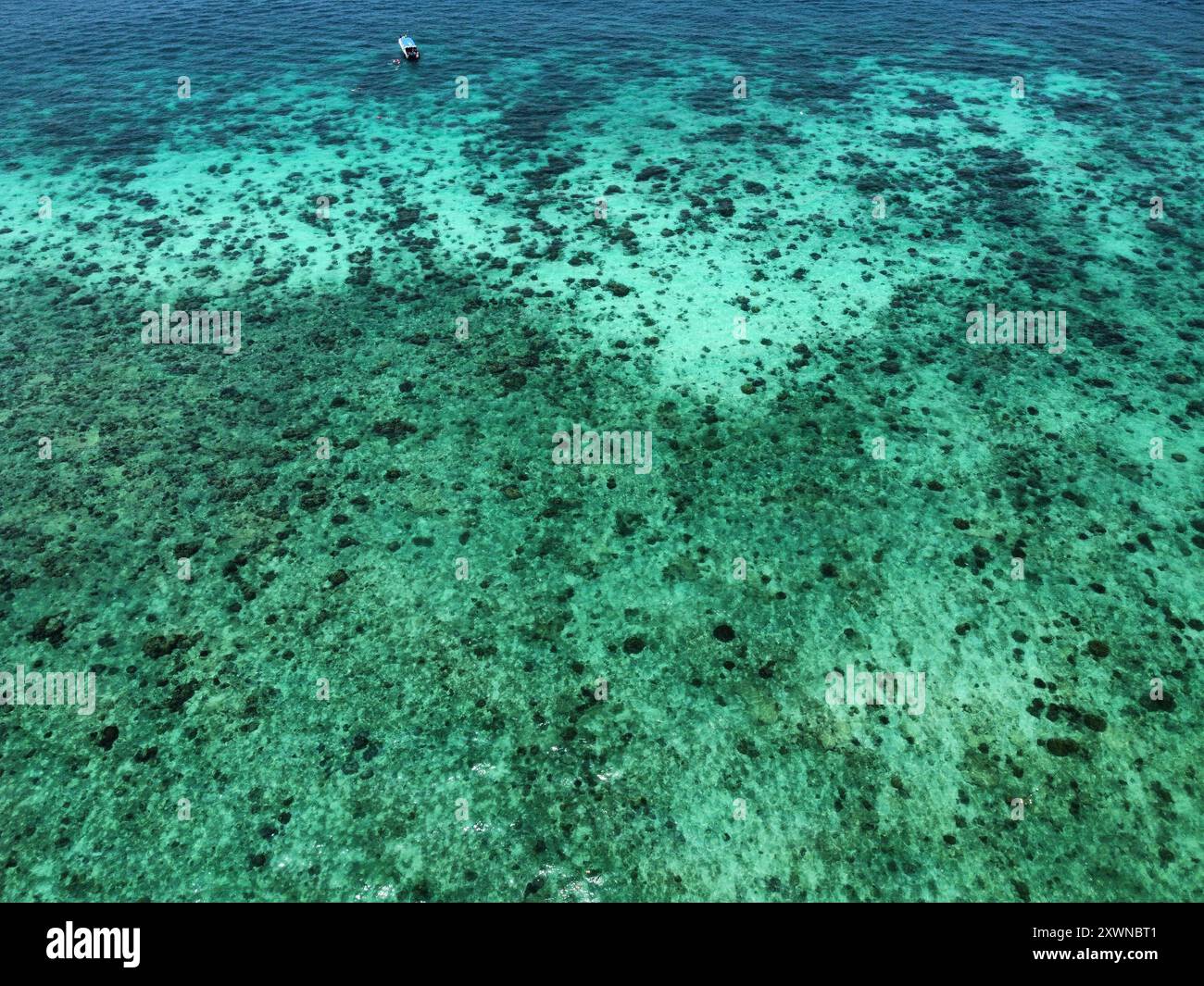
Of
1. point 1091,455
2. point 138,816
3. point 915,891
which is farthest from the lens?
point 1091,455

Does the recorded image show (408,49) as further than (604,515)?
Yes

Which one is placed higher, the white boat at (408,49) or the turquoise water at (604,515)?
the white boat at (408,49)

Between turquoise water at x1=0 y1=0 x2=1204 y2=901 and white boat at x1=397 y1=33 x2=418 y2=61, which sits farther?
white boat at x1=397 y1=33 x2=418 y2=61

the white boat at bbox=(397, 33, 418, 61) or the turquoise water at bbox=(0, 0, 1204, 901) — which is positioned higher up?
the white boat at bbox=(397, 33, 418, 61)

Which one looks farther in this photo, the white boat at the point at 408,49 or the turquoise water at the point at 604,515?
the white boat at the point at 408,49

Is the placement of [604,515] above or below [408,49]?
below
